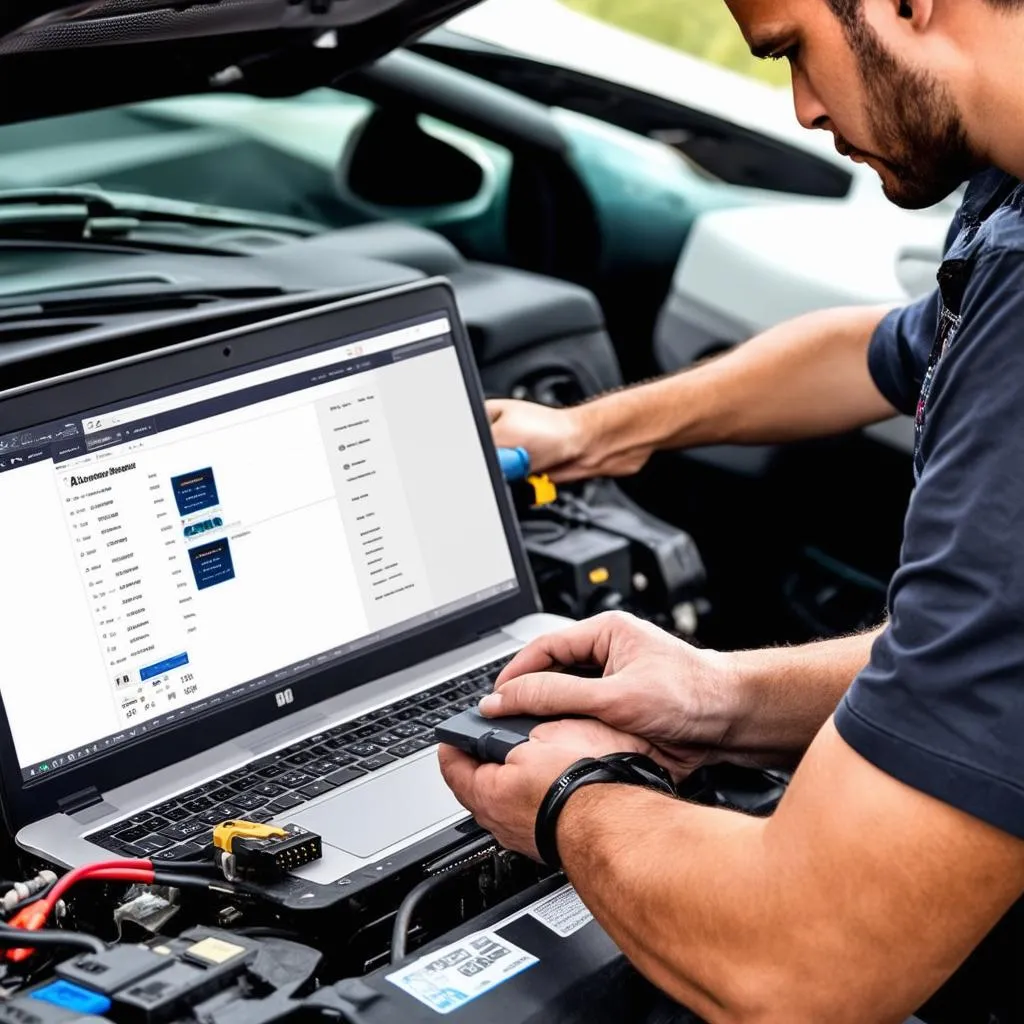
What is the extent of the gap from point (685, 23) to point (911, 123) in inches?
168

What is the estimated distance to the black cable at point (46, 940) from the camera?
102 cm

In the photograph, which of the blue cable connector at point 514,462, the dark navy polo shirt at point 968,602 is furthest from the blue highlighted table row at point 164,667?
the dark navy polo shirt at point 968,602

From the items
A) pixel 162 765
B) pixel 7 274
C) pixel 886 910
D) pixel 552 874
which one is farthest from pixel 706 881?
pixel 7 274

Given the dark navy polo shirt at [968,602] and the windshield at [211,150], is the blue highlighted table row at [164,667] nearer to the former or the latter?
the dark navy polo shirt at [968,602]

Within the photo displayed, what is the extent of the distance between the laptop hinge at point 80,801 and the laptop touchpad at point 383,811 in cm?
15

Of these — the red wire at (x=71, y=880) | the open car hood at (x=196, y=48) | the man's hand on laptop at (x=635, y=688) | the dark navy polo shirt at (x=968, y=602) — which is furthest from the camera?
the open car hood at (x=196, y=48)

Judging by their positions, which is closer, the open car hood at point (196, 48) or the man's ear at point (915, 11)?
the man's ear at point (915, 11)

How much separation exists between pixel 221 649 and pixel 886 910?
25.1 inches

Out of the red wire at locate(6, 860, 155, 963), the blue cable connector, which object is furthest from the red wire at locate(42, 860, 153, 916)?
the blue cable connector

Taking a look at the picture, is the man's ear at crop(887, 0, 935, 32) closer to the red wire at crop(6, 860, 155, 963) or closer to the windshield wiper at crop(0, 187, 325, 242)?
the red wire at crop(6, 860, 155, 963)

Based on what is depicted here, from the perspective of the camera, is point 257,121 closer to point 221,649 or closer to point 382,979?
point 221,649

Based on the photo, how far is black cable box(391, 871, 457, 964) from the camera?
1.10 m

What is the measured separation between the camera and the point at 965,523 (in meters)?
0.95

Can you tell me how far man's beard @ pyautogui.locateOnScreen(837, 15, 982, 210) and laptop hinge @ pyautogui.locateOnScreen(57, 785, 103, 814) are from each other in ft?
2.51
